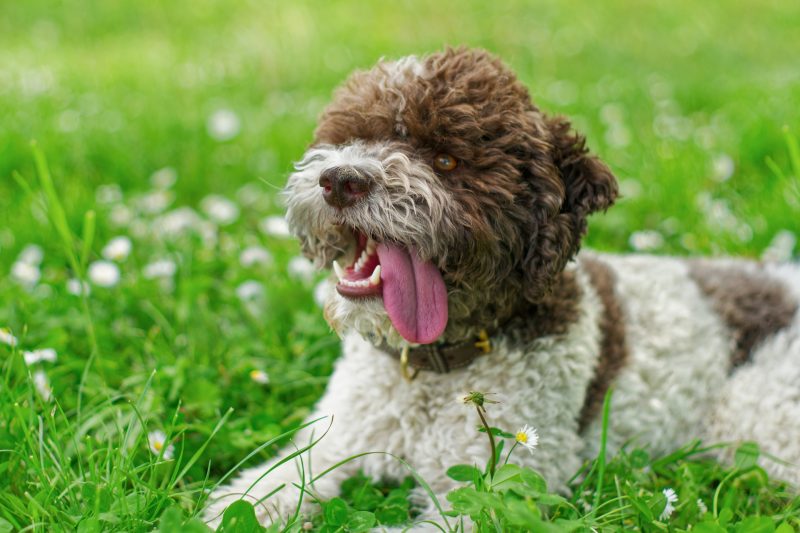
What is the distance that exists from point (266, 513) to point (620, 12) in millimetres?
11681

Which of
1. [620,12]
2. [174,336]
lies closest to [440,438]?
[174,336]

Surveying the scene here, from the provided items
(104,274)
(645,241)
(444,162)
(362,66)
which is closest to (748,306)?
(645,241)

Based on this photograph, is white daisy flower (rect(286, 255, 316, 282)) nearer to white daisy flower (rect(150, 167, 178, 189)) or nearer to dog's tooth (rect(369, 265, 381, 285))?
white daisy flower (rect(150, 167, 178, 189))

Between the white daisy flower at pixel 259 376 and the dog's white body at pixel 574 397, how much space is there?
0.31 meters

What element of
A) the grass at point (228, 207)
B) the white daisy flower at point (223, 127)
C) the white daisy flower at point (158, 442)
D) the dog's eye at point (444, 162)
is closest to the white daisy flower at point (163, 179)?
the grass at point (228, 207)

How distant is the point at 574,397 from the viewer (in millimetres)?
3287

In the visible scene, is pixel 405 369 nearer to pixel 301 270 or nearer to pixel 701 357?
pixel 701 357

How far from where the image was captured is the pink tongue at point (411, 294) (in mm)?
2875

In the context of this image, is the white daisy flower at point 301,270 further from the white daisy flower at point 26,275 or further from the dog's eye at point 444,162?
the dog's eye at point 444,162

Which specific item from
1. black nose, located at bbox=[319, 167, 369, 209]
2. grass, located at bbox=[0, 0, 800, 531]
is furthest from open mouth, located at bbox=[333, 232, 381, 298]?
grass, located at bbox=[0, 0, 800, 531]

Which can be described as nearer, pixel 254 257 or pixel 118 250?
pixel 118 250

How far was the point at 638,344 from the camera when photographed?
367 centimetres

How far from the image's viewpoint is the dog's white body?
10.5ft

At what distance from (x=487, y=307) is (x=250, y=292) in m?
1.82
